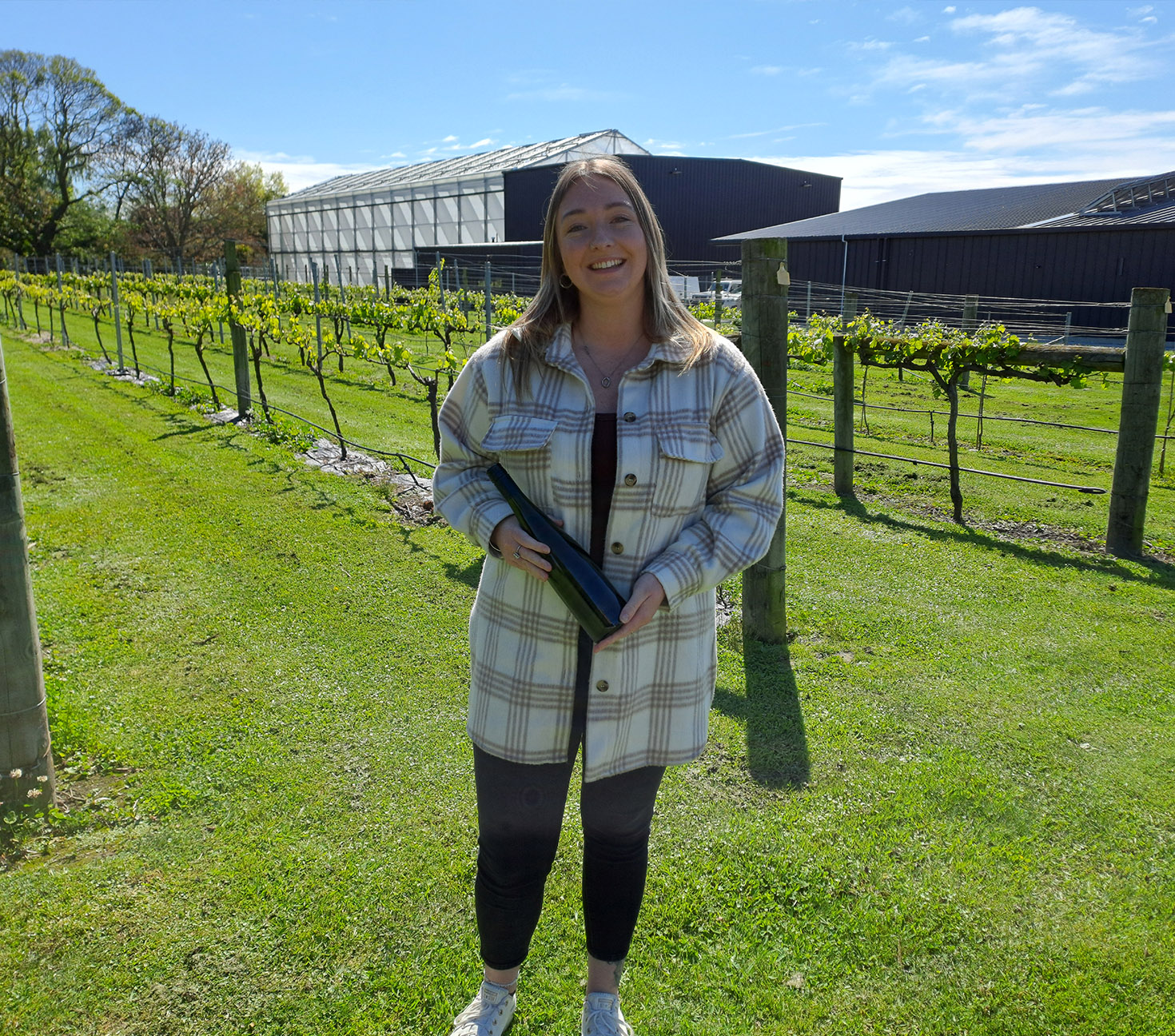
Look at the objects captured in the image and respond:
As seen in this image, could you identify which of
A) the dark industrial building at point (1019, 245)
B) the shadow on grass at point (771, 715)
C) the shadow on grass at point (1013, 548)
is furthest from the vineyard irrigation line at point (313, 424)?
the dark industrial building at point (1019, 245)

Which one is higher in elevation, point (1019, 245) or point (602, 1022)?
point (1019, 245)

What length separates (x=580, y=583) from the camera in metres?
1.76

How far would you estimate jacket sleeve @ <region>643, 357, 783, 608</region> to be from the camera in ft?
6.16

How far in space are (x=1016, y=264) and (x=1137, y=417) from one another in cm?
2075

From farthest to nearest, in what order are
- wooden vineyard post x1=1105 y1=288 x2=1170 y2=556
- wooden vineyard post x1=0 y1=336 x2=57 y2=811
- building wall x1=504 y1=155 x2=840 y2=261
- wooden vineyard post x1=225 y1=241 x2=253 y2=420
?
1. building wall x1=504 y1=155 x2=840 y2=261
2. wooden vineyard post x1=225 y1=241 x2=253 y2=420
3. wooden vineyard post x1=1105 y1=288 x2=1170 y2=556
4. wooden vineyard post x1=0 y1=336 x2=57 y2=811

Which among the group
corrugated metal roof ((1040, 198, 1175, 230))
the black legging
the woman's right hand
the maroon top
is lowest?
the black legging

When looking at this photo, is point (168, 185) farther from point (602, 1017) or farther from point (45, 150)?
point (602, 1017)

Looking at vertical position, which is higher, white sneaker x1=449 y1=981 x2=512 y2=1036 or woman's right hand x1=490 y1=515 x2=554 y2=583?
woman's right hand x1=490 y1=515 x2=554 y2=583

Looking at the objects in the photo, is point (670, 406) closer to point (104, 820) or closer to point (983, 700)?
point (104, 820)

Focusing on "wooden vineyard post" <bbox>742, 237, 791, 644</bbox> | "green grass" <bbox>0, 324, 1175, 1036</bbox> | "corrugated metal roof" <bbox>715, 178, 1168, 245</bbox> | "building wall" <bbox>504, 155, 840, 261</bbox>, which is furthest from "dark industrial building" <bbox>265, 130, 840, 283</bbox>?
"wooden vineyard post" <bbox>742, 237, 791, 644</bbox>

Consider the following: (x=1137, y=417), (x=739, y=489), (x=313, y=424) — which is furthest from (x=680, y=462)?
(x=313, y=424)

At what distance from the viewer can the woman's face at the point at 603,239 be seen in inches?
73.5

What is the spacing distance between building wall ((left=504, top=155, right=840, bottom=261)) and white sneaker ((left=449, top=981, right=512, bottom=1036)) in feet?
99.2

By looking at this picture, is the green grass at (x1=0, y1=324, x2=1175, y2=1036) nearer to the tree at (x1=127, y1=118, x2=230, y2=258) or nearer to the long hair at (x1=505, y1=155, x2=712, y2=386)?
the long hair at (x1=505, y1=155, x2=712, y2=386)
